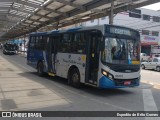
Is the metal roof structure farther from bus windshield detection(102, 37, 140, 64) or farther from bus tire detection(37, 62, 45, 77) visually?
bus windshield detection(102, 37, 140, 64)

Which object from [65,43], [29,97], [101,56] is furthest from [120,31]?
[29,97]

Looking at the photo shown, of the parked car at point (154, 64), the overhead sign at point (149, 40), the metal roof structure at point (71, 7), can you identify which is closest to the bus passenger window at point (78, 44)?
the metal roof structure at point (71, 7)

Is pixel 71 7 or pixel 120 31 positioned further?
pixel 71 7

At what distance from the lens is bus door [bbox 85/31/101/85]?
1094 cm

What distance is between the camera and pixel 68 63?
12984 mm

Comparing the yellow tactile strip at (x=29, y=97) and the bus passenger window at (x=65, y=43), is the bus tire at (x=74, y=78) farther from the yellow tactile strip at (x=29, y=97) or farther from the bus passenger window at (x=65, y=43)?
the yellow tactile strip at (x=29, y=97)

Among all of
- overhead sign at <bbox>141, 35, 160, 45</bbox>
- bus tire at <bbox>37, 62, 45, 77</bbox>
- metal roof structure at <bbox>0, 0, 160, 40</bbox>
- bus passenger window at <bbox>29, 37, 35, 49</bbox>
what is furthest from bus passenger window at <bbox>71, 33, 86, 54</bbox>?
overhead sign at <bbox>141, 35, 160, 45</bbox>

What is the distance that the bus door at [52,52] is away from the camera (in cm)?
1461

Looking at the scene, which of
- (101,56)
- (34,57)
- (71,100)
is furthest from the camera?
(34,57)

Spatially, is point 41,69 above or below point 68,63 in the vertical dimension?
below

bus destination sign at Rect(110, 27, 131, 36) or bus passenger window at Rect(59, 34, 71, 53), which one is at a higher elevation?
bus destination sign at Rect(110, 27, 131, 36)

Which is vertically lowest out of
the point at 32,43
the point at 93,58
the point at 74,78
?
the point at 74,78

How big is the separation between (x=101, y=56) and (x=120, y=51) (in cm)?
89

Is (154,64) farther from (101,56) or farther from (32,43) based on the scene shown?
(101,56)
